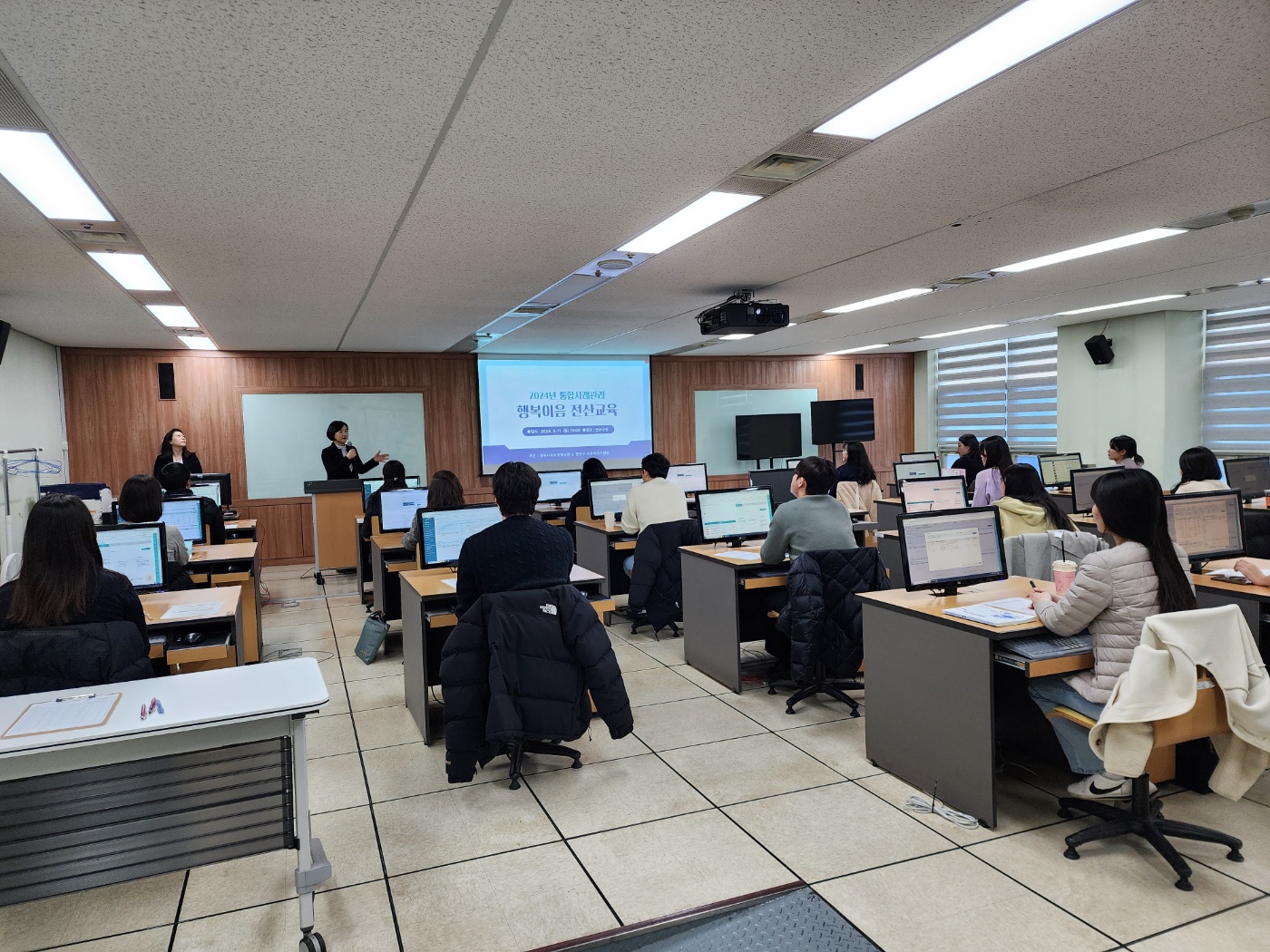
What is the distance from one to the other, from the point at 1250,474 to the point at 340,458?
9.31 m

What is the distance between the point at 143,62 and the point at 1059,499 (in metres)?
8.24

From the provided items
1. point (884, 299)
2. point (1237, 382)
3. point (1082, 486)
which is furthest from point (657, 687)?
point (1237, 382)

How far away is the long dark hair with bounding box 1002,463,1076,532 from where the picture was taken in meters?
4.11

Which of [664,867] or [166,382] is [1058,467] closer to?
[664,867]

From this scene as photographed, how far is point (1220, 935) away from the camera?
2.24 metres

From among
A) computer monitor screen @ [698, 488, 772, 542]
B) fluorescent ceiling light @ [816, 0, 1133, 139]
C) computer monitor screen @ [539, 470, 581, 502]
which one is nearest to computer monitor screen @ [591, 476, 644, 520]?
computer monitor screen @ [698, 488, 772, 542]

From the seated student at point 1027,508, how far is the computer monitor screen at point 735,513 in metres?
1.55

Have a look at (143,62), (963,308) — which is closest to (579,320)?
(963,308)

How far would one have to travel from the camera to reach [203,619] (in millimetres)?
3443

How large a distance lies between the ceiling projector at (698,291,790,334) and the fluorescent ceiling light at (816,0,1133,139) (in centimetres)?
321

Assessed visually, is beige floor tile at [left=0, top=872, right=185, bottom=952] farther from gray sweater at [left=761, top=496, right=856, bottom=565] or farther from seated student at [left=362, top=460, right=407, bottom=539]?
seated student at [left=362, top=460, right=407, bottom=539]

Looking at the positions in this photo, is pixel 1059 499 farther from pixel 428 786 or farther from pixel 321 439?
pixel 321 439

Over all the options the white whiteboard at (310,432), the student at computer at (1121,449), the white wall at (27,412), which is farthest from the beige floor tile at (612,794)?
the white whiteboard at (310,432)

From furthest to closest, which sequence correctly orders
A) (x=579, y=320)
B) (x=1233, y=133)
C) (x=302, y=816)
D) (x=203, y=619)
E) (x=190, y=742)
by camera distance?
1. (x=579, y=320)
2. (x=203, y=619)
3. (x=1233, y=133)
4. (x=302, y=816)
5. (x=190, y=742)
